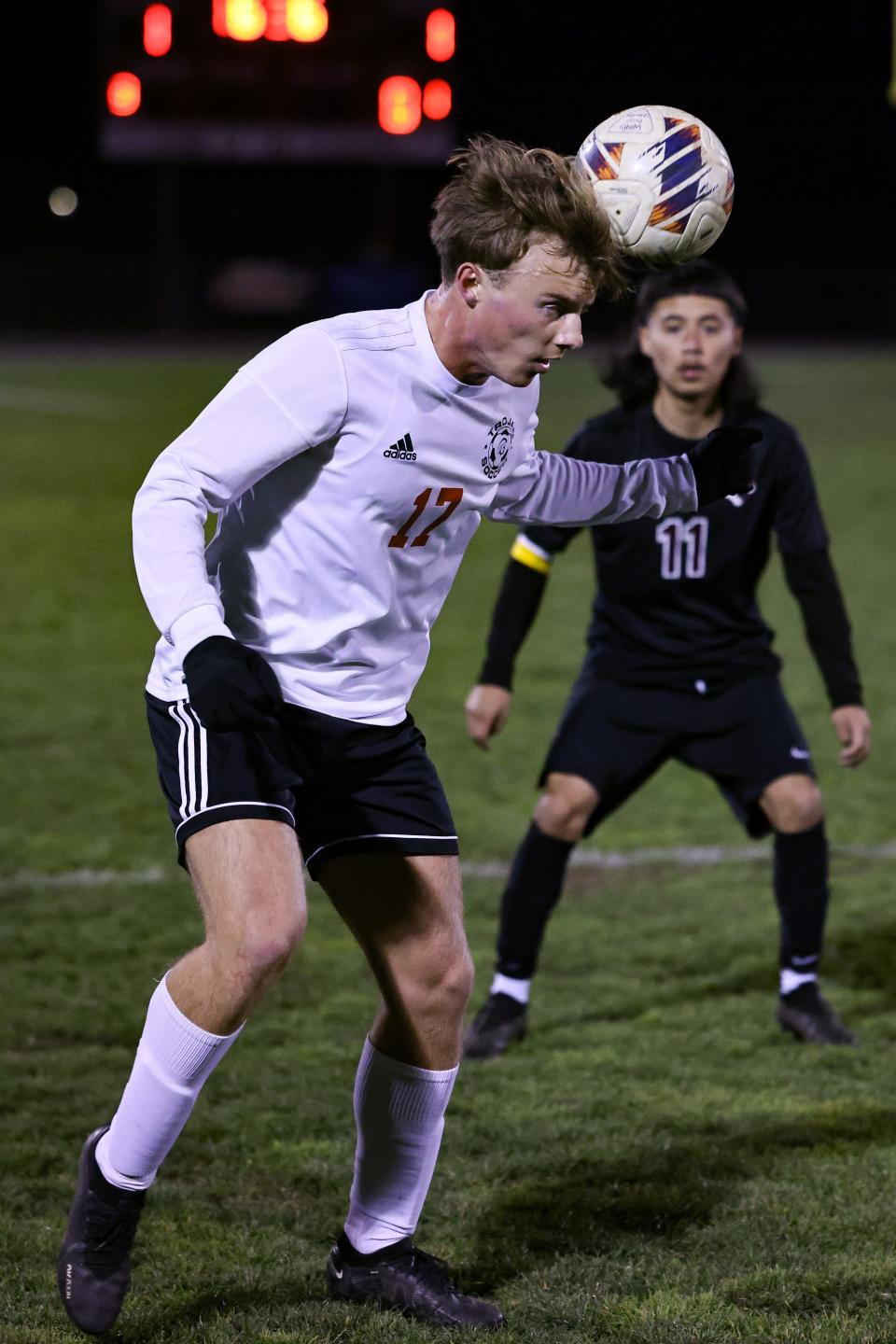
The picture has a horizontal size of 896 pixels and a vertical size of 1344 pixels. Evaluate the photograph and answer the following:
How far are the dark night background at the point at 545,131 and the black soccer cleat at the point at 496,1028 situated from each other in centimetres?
3458

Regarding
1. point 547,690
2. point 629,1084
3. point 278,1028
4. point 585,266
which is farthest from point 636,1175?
point 547,690

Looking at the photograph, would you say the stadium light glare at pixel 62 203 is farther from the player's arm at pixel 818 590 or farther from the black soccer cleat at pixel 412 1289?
the black soccer cleat at pixel 412 1289

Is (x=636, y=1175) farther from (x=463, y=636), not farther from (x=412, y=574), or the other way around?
(x=463, y=636)

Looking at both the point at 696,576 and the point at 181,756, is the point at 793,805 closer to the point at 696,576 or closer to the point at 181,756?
the point at 696,576

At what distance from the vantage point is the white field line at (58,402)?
2189 centimetres

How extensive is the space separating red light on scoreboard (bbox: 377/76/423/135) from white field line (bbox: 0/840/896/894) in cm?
2282

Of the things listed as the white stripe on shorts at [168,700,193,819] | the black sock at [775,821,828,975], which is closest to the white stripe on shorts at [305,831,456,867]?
the white stripe on shorts at [168,700,193,819]

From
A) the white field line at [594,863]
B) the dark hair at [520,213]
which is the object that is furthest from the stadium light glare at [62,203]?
the dark hair at [520,213]

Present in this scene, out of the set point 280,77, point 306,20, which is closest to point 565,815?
point 306,20

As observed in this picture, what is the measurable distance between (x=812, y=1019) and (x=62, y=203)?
42107 mm

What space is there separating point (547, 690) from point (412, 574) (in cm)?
568

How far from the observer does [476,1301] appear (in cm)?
306

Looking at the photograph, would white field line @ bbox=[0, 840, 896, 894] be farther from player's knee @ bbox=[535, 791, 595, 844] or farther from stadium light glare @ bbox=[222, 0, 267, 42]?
stadium light glare @ bbox=[222, 0, 267, 42]

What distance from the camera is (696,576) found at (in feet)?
15.0
